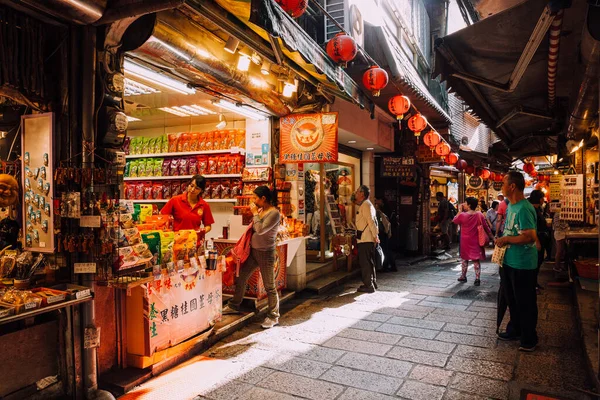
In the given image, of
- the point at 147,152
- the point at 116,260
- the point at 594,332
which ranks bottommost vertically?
the point at 594,332

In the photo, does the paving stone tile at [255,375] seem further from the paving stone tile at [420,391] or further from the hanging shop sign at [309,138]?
the hanging shop sign at [309,138]

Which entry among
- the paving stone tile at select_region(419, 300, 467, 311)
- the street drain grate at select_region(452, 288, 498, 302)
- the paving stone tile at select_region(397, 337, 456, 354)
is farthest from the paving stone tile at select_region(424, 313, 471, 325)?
the street drain grate at select_region(452, 288, 498, 302)

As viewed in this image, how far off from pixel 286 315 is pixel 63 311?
3925mm

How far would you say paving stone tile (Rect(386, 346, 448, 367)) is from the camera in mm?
5086

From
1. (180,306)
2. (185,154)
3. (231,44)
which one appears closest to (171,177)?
(185,154)

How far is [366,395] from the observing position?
13.9 feet

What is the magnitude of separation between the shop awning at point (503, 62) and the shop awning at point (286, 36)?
5.37 ft

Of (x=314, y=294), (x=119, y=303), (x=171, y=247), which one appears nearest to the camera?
(x=119, y=303)

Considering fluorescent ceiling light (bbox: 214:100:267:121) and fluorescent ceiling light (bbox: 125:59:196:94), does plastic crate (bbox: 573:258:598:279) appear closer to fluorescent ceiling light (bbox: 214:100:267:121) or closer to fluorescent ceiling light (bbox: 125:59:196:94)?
fluorescent ceiling light (bbox: 214:100:267:121)

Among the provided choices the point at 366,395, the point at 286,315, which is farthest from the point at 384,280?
the point at 366,395

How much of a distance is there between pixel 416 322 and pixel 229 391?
3627 millimetres

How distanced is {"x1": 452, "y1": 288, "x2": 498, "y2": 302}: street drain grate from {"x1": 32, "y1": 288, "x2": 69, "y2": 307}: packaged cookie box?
729cm

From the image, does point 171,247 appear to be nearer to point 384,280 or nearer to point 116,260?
point 116,260

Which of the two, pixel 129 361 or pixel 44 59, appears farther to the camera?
pixel 129 361
